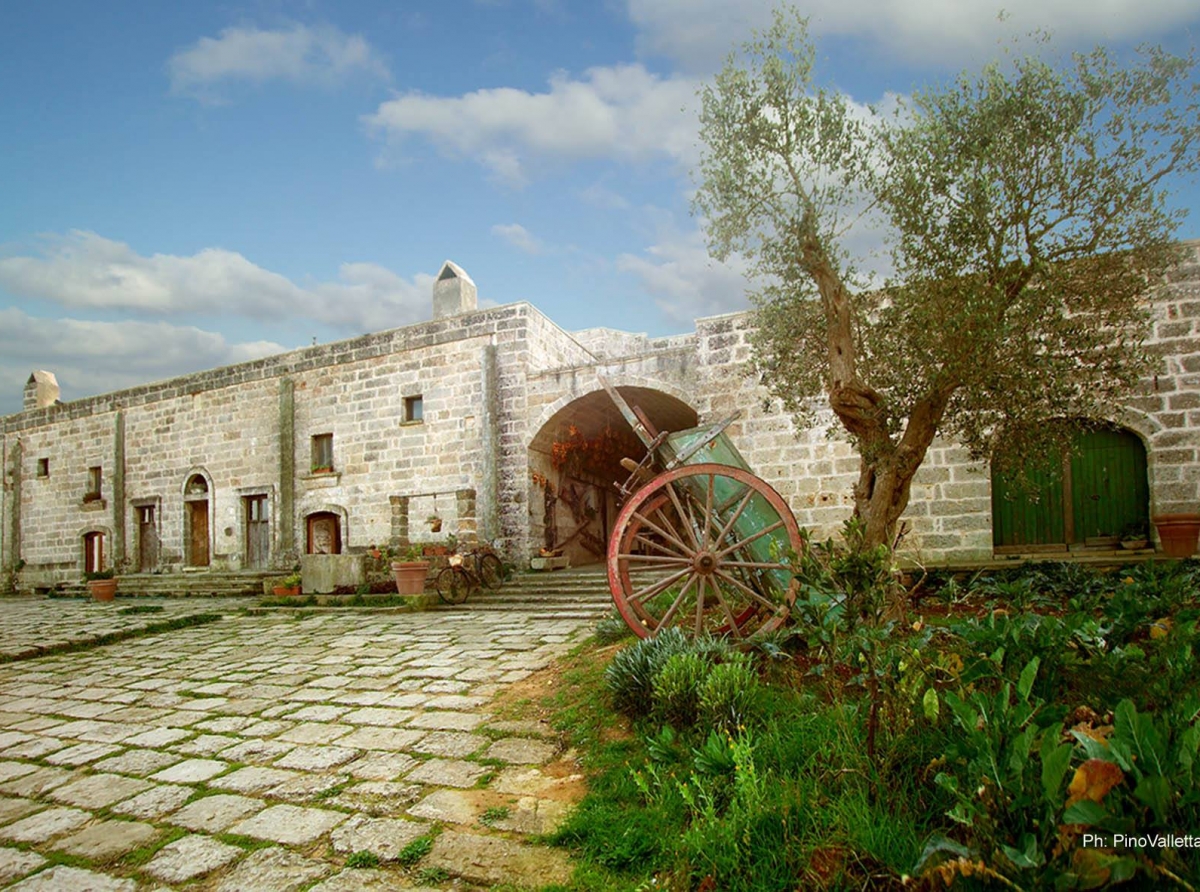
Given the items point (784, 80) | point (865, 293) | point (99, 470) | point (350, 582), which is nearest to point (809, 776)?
point (865, 293)

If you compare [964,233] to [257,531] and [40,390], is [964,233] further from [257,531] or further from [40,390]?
[40,390]

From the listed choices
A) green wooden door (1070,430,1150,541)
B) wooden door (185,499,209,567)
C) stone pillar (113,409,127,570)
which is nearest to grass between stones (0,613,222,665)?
wooden door (185,499,209,567)

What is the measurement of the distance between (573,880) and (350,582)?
1018 cm

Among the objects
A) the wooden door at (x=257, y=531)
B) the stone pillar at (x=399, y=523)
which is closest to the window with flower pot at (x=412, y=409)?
the stone pillar at (x=399, y=523)

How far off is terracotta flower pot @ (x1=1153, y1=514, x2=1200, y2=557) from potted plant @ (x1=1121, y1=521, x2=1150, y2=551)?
51 cm

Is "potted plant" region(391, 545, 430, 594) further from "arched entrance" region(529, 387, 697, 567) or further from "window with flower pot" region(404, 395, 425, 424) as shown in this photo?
"window with flower pot" region(404, 395, 425, 424)

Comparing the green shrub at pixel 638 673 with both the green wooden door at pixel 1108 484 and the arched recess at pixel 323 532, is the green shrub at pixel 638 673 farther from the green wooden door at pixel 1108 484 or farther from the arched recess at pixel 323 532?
the arched recess at pixel 323 532

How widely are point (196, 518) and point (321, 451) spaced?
463 cm

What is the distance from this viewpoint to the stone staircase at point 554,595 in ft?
30.9

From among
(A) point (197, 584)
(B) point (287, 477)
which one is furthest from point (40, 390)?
(B) point (287, 477)

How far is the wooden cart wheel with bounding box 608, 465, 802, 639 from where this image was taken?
478cm

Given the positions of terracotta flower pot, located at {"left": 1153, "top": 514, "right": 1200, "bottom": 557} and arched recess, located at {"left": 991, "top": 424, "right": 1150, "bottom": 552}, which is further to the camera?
arched recess, located at {"left": 991, "top": 424, "right": 1150, "bottom": 552}

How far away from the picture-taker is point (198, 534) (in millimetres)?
16953

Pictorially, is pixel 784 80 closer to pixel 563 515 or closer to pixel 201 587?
pixel 563 515
